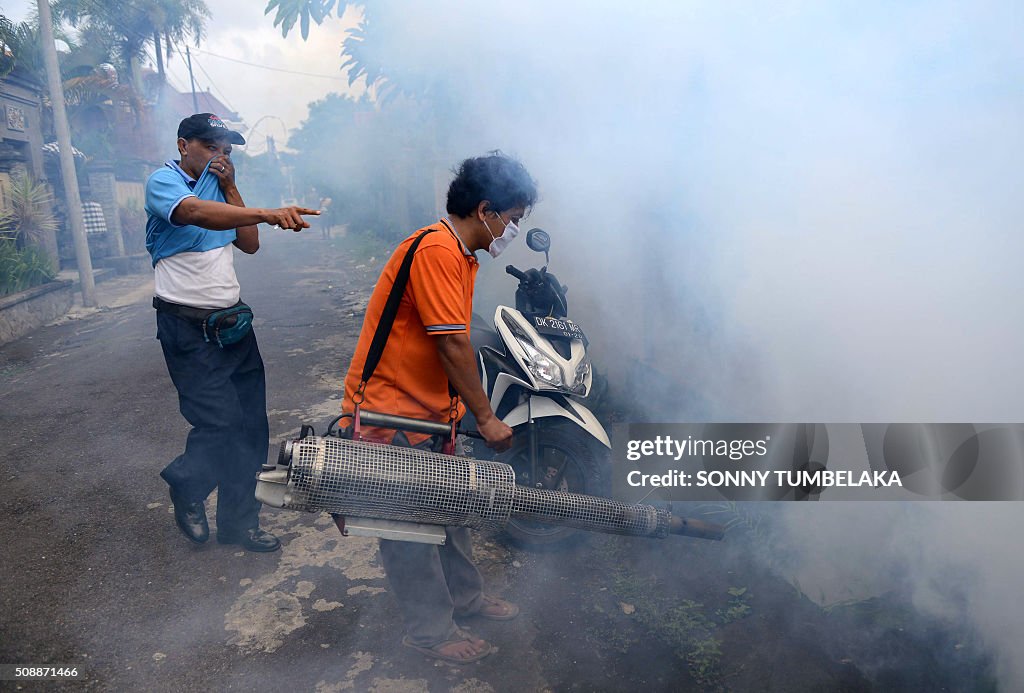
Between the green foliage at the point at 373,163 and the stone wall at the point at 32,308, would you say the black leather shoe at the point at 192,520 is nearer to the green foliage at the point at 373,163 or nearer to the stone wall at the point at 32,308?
the green foliage at the point at 373,163

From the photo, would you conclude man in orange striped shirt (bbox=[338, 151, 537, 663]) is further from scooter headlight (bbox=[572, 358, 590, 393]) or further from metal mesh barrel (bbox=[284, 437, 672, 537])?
scooter headlight (bbox=[572, 358, 590, 393])

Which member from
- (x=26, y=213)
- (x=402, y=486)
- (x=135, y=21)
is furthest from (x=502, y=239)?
(x=135, y=21)

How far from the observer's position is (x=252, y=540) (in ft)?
10.3

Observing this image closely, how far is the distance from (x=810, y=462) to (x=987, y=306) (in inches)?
38.3

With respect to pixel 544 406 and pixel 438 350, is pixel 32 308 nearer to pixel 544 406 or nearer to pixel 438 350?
→ pixel 544 406

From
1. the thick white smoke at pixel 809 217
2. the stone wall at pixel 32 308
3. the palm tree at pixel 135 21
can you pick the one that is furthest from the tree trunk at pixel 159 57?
the thick white smoke at pixel 809 217

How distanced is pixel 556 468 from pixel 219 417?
149 centimetres

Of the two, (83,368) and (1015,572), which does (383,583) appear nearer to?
(1015,572)

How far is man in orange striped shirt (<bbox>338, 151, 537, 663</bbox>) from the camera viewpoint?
2.10 metres

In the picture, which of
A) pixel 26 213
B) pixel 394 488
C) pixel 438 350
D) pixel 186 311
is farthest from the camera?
pixel 26 213

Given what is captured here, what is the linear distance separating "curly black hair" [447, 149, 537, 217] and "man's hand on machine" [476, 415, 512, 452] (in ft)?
2.22

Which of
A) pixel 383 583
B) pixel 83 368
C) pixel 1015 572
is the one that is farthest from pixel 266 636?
pixel 83 368

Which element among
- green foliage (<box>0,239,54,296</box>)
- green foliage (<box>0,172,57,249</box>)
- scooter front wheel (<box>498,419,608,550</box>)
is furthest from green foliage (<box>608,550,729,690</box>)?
green foliage (<box>0,172,57,249</box>)

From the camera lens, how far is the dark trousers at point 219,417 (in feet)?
9.60
